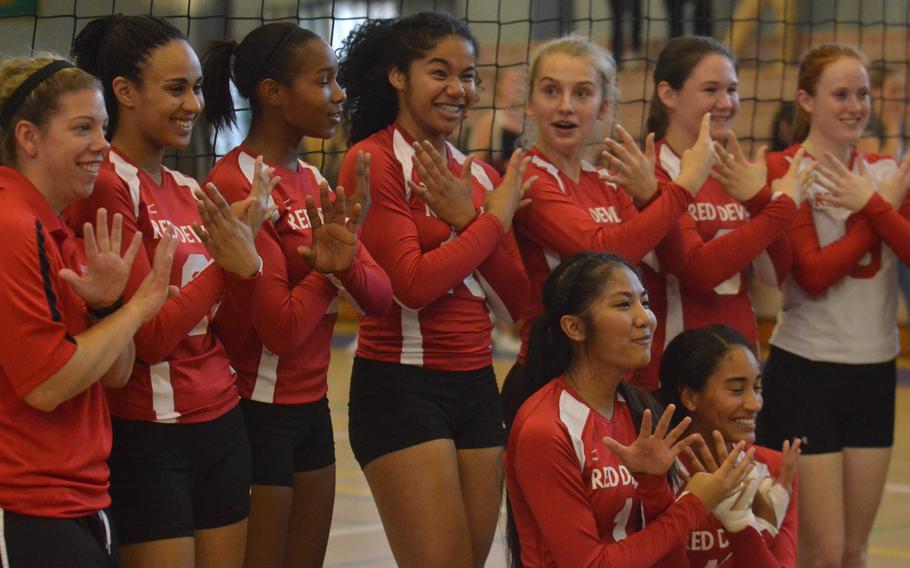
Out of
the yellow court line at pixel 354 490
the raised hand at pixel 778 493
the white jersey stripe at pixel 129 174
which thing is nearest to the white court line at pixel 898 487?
the yellow court line at pixel 354 490

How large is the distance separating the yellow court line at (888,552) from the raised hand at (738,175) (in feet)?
7.16

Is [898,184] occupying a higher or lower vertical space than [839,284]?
higher

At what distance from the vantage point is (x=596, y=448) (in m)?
2.93

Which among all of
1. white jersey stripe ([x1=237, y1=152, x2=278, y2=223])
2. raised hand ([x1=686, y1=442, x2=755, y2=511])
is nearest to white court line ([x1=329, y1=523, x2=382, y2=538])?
white jersey stripe ([x1=237, y1=152, x2=278, y2=223])

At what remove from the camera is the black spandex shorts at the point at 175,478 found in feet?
8.88

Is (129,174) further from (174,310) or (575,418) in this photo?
(575,418)

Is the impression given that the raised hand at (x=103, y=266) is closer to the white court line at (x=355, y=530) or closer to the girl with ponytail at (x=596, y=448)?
the girl with ponytail at (x=596, y=448)

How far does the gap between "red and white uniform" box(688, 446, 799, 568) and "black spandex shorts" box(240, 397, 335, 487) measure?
919 mm

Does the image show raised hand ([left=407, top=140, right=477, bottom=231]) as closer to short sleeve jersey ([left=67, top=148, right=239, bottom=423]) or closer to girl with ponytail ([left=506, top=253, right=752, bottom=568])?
girl with ponytail ([left=506, top=253, right=752, bottom=568])

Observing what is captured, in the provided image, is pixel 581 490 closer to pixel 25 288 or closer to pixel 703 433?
pixel 703 433

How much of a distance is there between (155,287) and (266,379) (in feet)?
2.15

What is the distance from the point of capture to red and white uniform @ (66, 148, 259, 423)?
270 cm

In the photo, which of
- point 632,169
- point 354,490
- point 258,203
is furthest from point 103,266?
point 354,490

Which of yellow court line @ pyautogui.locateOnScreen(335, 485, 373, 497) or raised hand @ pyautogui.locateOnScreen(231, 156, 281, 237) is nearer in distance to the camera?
raised hand @ pyautogui.locateOnScreen(231, 156, 281, 237)
